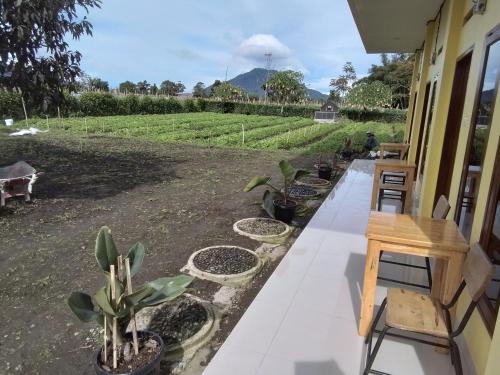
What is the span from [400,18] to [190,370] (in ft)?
21.3

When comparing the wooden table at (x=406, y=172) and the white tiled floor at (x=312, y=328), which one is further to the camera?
the wooden table at (x=406, y=172)

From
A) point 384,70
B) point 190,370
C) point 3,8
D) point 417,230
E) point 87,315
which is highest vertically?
point 384,70

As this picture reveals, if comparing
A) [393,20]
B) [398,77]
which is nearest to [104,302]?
[393,20]

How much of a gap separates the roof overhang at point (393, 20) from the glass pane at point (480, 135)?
3.16m

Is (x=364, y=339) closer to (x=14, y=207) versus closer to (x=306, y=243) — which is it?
(x=306, y=243)

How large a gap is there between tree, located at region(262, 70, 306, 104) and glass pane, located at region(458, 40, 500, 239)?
38.9 metres

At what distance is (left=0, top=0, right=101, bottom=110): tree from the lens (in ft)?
16.8

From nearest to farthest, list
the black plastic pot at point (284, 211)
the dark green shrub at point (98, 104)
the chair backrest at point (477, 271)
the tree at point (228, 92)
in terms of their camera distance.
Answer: the chair backrest at point (477, 271), the black plastic pot at point (284, 211), the dark green shrub at point (98, 104), the tree at point (228, 92)

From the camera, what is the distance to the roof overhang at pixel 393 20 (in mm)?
5348

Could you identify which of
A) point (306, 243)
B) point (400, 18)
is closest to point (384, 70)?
point (400, 18)

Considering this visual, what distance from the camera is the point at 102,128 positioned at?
56.1 feet

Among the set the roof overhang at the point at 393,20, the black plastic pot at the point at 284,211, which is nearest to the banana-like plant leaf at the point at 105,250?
the black plastic pot at the point at 284,211

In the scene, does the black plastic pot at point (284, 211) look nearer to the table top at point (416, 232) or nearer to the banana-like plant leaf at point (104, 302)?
the table top at point (416, 232)

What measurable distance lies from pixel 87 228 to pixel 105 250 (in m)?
3.14
